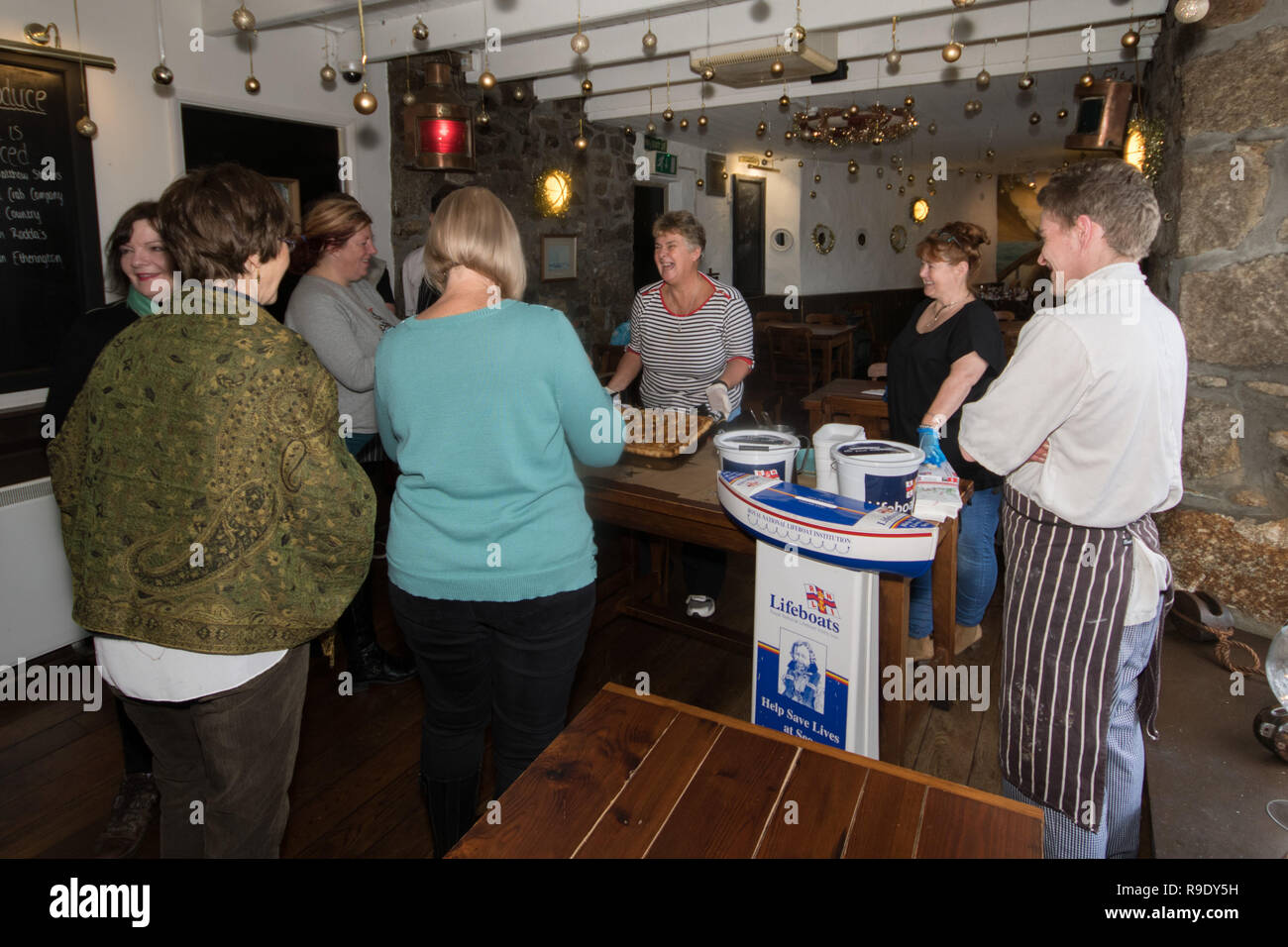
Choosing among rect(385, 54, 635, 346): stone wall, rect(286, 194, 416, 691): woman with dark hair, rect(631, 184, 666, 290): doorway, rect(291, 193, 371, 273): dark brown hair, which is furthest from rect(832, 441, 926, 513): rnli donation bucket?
rect(631, 184, 666, 290): doorway

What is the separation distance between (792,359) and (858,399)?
275 cm

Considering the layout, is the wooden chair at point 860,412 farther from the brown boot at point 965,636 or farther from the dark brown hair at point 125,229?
the dark brown hair at point 125,229

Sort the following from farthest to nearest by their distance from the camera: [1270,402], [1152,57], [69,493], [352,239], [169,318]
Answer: [1152,57]
[1270,402]
[352,239]
[69,493]
[169,318]

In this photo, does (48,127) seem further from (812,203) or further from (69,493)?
(812,203)

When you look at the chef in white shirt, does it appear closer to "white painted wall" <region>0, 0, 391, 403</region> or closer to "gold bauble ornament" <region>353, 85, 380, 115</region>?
"gold bauble ornament" <region>353, 85, 380, 115</region>

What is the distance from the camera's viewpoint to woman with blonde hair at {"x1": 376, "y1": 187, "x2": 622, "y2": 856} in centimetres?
147

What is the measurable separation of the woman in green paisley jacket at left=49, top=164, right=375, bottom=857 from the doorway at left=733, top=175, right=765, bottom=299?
27.1ft

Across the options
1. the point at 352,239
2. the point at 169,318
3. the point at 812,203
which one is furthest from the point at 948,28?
the point at 812,203

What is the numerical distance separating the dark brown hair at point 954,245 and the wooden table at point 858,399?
1840 millimetres

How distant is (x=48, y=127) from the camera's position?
11.0ft

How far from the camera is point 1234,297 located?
111 inches

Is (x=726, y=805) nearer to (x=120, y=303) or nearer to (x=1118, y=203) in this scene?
(x=1118, y=203)

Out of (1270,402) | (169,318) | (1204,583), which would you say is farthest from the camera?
(1204,583)
